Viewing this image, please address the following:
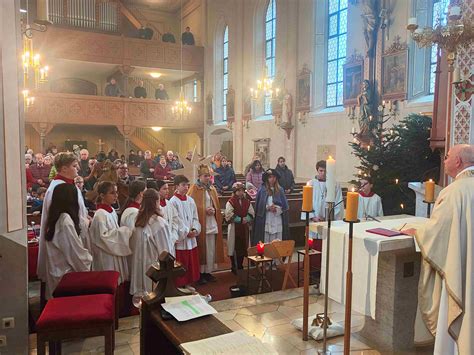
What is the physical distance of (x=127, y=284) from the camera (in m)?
4.98

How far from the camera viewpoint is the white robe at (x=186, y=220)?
5.66 meters

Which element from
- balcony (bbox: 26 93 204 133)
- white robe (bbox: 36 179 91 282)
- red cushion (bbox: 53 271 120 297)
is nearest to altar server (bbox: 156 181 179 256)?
white robe (bbox: 36 179 91 282)

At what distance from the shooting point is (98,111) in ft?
58.4

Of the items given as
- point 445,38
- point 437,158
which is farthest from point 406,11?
point 445,38

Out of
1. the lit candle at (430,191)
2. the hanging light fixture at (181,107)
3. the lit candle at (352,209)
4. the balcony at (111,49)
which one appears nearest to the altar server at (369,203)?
the lit candle at (430,191)

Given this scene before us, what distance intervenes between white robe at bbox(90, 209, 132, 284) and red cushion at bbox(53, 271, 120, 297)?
756 mm

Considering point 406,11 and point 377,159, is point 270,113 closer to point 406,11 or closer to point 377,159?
point 406,11

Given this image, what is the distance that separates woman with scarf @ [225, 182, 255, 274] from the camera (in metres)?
6.52

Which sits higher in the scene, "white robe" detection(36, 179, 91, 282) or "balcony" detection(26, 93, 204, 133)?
"balcony" detection(26, 93, 204, 133)

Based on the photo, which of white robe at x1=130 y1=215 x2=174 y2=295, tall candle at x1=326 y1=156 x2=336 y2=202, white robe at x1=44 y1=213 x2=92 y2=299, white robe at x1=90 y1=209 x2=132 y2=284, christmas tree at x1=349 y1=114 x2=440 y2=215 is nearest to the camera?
tall candle at x1=326 y1=156 x2=336 y2=202

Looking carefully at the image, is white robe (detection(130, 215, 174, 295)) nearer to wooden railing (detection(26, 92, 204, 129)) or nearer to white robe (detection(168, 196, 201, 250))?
white robe (detection(168, 196, 201, 250))

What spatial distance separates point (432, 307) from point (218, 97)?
17.7 metres

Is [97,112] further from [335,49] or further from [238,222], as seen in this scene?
[238,222]

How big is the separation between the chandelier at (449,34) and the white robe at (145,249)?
3796 millimetres
